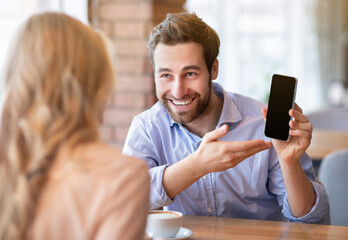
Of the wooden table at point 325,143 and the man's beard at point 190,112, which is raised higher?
the man's beard at point 190,112

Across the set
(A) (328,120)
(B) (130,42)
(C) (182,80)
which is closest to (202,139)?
(C) (182,80)

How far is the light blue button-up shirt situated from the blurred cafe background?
989 mm

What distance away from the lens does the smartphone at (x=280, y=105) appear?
144cm

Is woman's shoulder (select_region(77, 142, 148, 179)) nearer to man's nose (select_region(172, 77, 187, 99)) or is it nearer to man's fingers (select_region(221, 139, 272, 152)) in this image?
man's fingers (select_region(221, 139, 272, 152))

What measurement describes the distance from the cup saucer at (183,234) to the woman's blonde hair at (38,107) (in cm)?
54

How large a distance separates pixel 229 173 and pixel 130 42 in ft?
4.34

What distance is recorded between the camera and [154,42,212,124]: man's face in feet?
5.51

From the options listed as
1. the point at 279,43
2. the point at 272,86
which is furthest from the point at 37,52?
the point at 279,43

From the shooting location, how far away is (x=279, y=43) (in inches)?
232

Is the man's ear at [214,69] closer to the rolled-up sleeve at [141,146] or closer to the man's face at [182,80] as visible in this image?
the man's face at [182,80]

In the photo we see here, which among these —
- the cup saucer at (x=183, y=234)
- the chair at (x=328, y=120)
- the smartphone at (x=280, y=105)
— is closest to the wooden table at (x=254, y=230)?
the cup saucer at (x=183, y=234)

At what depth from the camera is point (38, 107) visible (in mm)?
801

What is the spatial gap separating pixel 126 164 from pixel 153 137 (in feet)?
2.94

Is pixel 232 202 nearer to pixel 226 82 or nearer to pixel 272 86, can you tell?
pixel 272 86
